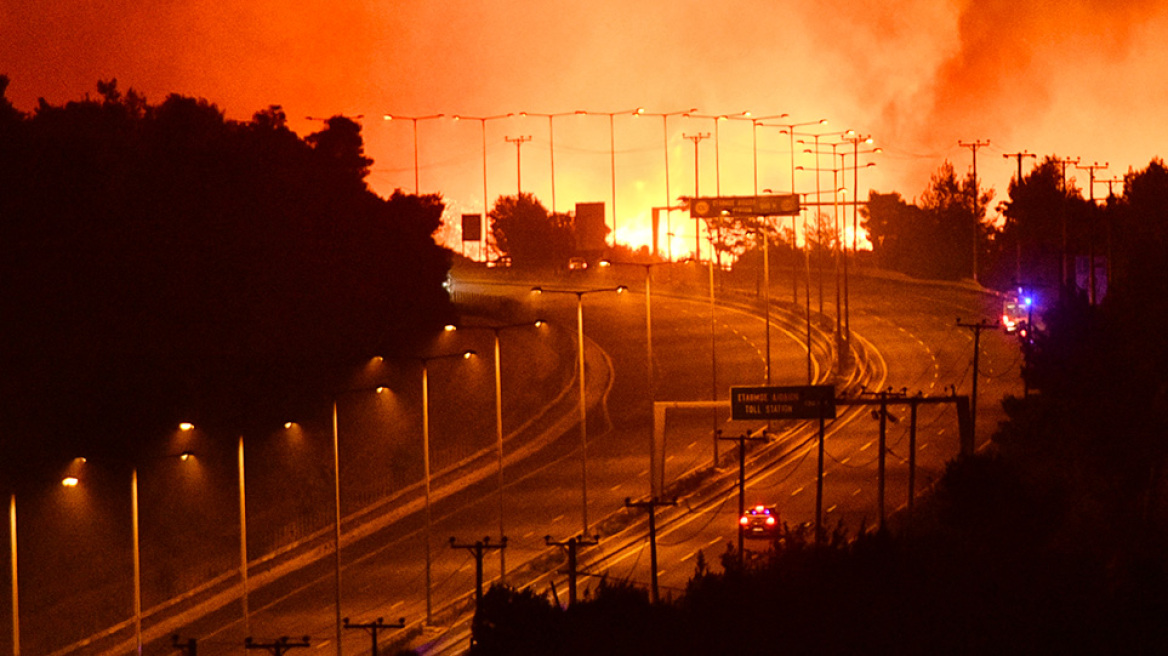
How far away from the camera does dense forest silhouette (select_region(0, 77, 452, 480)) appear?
221 feet

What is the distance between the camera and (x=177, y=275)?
7556cm

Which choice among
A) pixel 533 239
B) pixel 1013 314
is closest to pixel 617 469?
pixel 1013 314

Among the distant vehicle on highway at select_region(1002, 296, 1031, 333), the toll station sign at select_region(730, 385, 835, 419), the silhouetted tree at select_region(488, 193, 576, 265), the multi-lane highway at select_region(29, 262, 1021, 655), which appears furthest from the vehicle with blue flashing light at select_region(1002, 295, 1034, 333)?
the silhouetted tree at select_region(488, 193, 576, 265)

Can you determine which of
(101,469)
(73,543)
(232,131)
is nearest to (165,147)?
(232,131)

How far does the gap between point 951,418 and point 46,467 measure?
4613cm

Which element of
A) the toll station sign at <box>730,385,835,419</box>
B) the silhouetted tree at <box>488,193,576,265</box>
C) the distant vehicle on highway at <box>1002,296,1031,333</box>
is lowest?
the toll station sign at <box>730,385,835,419</box>

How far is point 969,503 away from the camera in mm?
47875

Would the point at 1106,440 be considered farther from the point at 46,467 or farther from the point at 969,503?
the point at 46,467

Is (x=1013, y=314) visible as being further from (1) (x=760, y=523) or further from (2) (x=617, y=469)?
(1) (x=760, y=523)

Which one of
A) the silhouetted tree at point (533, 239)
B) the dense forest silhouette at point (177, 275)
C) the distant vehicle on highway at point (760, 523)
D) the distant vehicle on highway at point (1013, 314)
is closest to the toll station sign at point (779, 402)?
the distant vehicle on highway at point (760, 523)

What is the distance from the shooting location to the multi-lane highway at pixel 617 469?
186 ft

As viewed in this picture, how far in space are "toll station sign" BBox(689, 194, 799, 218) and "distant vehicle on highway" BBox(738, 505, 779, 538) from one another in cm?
2896

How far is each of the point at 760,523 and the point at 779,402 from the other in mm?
6476

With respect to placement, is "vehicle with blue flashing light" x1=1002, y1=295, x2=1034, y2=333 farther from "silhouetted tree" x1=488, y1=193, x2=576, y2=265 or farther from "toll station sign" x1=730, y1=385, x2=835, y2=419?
"silhouetted tree" x1=488, y1=193, x2=576, y2=265
